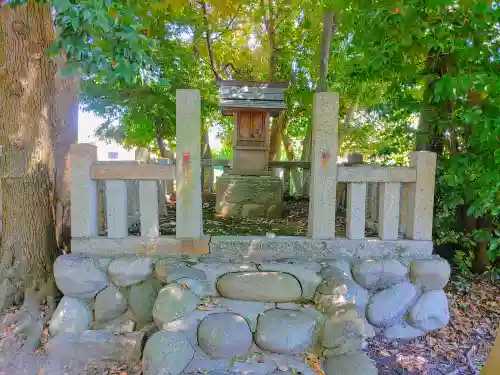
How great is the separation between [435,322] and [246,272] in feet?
5.69

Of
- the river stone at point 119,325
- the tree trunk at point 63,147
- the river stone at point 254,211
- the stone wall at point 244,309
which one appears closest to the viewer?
the stone wall at point 244,309

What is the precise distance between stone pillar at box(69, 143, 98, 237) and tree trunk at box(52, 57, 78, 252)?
1.70 feet

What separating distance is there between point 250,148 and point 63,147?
123 inches

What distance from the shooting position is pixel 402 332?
3.22m

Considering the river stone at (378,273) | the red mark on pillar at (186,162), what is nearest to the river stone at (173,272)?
the red mark on pillar at (186,162)

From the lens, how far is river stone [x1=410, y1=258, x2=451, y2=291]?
10.7 feet

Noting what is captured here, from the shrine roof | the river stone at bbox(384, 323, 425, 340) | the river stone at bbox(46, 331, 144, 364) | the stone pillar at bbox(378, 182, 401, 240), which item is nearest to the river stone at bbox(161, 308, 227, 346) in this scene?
the river stone at bbox(46, 331, 144, 364)

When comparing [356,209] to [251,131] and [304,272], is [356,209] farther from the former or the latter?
[251,131]

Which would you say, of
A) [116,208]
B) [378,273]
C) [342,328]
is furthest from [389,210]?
[116,208]

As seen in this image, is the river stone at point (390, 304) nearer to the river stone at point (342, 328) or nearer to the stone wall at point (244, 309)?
the stone wall at point (244, 309)

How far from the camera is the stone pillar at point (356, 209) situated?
3283 mm

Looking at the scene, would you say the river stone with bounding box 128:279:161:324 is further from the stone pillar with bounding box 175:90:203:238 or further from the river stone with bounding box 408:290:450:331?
the river stone with bounding box 408:290:450:331

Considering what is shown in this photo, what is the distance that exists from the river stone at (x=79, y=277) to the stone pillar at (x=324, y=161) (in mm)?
1874

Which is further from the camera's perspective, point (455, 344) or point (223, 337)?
point (455, 344)
